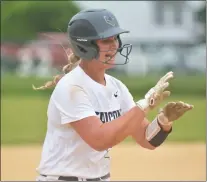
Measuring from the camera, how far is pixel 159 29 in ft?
154

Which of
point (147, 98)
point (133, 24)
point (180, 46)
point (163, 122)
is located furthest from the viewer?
point (180, 46)

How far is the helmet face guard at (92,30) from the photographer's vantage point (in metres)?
3.35

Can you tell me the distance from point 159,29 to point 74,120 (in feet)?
145

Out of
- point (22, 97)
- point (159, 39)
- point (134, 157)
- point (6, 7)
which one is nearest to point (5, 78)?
point (22, 97)

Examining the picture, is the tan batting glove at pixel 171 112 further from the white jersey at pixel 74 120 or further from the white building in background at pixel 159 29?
the white building in background at pixel 159 29

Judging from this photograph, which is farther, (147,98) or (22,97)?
(22,97)

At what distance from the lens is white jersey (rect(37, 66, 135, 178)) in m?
3.29

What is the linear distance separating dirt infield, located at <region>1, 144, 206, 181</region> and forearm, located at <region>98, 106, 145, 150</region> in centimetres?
526

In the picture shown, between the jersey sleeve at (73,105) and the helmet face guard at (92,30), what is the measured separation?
23 centimetres

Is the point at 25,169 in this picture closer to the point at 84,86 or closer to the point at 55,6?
the point at 84,86

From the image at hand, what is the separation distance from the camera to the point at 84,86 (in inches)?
132

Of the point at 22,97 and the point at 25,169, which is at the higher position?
the point at 25,169

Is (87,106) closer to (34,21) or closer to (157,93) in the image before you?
(157,93)

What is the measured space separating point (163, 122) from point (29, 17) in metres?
38.7
